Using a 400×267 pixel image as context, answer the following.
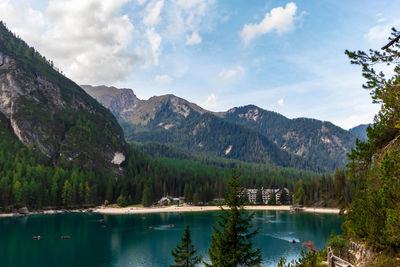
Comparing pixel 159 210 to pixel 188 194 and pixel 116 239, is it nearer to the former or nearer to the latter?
pixel 188 194

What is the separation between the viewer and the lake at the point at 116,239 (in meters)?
71.3

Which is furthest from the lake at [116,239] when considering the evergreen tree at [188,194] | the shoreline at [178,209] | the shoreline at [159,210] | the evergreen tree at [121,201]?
the evergreen tree at [188,194]

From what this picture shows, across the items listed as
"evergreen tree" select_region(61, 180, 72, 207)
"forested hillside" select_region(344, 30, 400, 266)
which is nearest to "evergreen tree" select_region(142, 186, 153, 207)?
"evergreen tree" select_region(61, 180, 72, 207)

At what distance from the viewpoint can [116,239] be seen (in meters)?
94.4

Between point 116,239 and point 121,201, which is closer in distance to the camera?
point 116,239

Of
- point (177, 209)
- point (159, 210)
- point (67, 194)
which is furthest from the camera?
point (177, 209)

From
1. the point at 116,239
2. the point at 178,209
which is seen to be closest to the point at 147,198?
the point at 178,209

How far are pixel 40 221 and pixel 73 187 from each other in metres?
39.7

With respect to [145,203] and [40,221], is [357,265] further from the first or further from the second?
[145,203]

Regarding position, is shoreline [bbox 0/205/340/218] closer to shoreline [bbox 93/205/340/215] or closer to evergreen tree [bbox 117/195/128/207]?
shoreline [bbox 93/205/340/215]

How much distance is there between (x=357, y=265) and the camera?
2641cm

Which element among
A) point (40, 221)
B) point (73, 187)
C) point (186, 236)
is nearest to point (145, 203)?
point (73, 187)

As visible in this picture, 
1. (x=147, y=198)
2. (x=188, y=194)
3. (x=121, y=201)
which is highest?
(x=188, y=194)

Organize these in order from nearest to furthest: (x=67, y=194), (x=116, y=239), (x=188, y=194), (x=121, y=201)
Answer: (x=116, y=239), (x=67, y=194), (x=121, y=201), (x=188, y=194)
